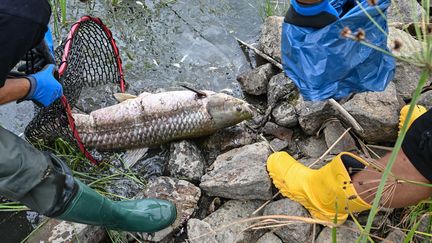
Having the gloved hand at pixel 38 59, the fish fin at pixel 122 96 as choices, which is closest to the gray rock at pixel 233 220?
the fish fin at pixel 122 96

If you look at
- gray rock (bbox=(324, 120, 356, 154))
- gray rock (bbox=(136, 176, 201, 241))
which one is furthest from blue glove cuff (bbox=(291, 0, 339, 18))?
gray rock (bbox=(136, 176, 201, 241))

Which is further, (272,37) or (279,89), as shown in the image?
(272,37)

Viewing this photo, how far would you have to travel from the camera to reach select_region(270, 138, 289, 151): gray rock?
3987 millimetres

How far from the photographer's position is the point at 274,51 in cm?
467

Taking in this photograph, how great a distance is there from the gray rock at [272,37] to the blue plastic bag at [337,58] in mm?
1296

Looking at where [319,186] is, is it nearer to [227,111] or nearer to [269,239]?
[269,239]

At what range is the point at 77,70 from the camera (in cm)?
400

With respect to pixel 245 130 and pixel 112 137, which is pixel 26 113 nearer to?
pixel 112 137

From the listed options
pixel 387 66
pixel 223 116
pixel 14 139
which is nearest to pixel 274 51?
pixel 223 116

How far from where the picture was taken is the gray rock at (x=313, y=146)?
390 centimetres

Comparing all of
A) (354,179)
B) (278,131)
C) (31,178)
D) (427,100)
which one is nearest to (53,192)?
(31,178)

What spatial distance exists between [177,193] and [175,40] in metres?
1.98

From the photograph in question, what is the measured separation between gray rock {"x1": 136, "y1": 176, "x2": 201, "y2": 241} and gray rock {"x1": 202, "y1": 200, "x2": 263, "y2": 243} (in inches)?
7.8

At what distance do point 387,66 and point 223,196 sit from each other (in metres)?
1.55
